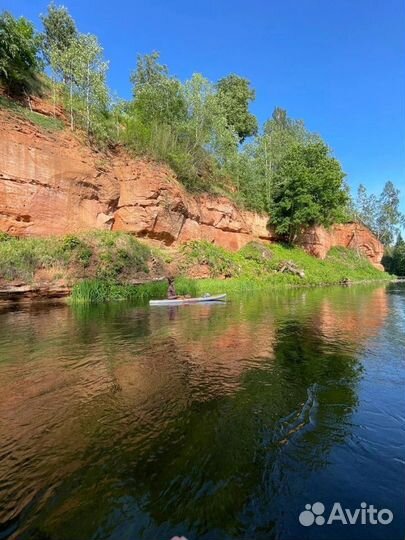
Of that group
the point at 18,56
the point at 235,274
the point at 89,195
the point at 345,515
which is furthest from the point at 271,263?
the point at 345,515

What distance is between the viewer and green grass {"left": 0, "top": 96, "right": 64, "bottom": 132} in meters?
24.7

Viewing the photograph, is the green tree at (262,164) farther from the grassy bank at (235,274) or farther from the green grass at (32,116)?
the green grass at (32,116)

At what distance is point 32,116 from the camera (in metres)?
26.0

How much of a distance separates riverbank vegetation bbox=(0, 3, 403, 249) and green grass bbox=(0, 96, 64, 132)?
51 cm

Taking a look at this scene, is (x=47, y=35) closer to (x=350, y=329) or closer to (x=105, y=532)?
(x=350, y=329)

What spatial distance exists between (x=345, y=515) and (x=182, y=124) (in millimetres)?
38457

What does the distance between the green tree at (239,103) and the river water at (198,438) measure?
52.1m

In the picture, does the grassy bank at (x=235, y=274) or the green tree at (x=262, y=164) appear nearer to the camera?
the grassy bank at (x=235, y=274)

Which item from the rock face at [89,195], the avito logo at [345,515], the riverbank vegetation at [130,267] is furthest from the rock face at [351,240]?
the avito logo at [345,515]

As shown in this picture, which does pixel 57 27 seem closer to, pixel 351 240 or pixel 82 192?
pixel 82 192

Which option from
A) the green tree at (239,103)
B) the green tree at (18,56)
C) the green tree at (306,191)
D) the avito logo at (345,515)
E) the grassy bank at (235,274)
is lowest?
the avito logo at (345,515)

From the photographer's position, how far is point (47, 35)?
144 ft

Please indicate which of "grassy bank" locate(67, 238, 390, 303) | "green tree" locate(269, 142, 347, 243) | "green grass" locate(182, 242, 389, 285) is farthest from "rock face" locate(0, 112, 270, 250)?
"green tree" locate(269, 142, 347, 243)

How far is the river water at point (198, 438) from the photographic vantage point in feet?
12.0
